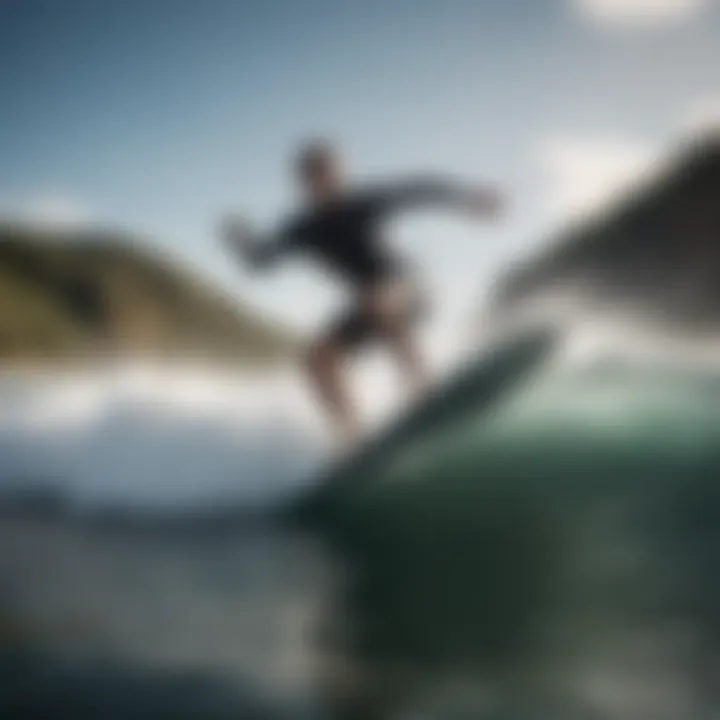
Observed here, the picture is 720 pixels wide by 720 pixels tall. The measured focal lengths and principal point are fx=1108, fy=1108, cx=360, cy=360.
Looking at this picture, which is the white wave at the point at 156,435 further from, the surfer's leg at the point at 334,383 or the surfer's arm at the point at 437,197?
the surfer's arm at the point at 437,197

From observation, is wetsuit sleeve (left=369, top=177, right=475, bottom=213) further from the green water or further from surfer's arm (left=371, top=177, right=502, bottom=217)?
the green water

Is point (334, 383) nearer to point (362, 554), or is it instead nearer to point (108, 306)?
point (362, 554)

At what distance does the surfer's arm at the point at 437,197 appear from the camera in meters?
1.62

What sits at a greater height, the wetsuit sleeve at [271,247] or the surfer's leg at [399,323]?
the wetsuit sleeve at [271,247]

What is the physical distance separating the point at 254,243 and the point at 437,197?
0.28 m

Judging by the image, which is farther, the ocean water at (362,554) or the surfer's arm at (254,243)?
the surfer's arm at (254,243)

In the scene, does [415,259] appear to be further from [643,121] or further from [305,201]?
[643,121]

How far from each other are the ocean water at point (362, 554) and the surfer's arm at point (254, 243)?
184 mm

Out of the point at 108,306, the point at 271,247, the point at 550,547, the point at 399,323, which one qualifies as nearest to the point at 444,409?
the point at 399,323

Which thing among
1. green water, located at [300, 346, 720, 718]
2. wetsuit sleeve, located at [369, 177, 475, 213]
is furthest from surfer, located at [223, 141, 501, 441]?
green water, located at [300, 346, 720, 718]

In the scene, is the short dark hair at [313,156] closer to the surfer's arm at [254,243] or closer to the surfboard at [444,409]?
the surfer's arm at [254,243]

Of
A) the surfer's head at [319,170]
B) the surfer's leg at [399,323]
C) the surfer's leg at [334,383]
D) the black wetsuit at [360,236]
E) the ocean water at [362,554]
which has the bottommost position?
the ocean water at [362,554]

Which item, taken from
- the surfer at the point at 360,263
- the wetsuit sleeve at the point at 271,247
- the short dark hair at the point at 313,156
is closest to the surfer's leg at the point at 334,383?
the surfer at the point at 360,263

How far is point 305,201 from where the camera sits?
5.37 ft
